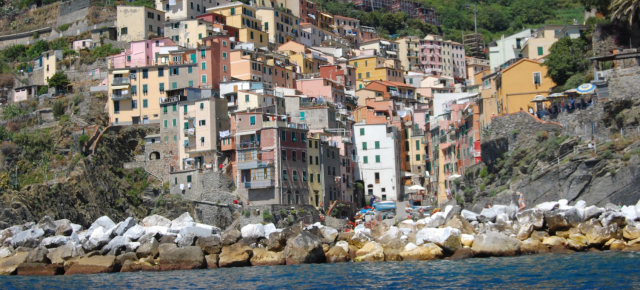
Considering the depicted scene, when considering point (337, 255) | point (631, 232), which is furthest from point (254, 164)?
point (631, 232)

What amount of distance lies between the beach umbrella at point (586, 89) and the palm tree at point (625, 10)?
19.5ft

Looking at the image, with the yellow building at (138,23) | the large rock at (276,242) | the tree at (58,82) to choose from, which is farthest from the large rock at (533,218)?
the yellow building at (138,23)

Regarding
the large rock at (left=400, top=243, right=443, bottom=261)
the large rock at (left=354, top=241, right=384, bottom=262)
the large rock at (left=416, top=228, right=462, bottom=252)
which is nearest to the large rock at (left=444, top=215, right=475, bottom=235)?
the large rock at (left=416, top=228, right=462, bottom=252)

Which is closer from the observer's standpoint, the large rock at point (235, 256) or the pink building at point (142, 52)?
the large rock at point (235, 256)

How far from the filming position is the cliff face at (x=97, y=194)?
60969mm

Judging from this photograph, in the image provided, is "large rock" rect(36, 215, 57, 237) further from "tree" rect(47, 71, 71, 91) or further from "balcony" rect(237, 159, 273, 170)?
"tree" rect(47, 71, 71, 91)

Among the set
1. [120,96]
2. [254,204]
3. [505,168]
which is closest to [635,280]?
[505,168]

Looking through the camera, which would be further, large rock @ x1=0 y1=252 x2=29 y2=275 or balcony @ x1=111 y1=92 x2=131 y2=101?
balcony @ x1=111 y1=92 x2=131 y2=101

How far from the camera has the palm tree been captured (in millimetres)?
58156

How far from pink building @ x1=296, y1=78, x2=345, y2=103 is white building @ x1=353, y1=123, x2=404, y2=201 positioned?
6.62 meters

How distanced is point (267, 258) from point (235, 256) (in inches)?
66.3

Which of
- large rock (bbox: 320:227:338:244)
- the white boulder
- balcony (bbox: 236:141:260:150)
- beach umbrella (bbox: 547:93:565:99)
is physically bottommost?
large rock (bbox: 320:227:338:244)

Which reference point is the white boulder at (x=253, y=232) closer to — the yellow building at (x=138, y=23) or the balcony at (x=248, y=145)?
the balcony at (x=248, y=145)

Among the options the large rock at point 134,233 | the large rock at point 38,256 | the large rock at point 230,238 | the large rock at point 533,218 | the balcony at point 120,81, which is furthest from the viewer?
the balcony at point 120,81
